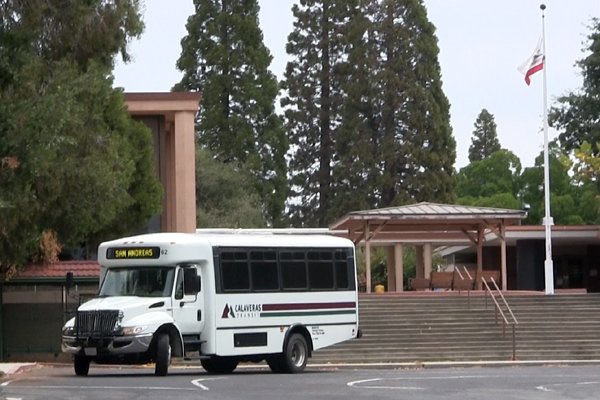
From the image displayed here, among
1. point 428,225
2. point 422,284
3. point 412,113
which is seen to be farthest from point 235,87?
point 422,284

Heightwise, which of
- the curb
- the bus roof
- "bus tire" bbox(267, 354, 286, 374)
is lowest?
the curb

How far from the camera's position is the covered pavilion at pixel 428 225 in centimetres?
4834

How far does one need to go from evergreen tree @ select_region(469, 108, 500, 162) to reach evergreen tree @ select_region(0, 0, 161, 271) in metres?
75.6

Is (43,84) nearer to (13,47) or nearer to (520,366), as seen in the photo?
(13,47)

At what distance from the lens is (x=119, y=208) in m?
39.4

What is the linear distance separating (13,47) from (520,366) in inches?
656

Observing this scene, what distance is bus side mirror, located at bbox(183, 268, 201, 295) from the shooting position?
28.2 m

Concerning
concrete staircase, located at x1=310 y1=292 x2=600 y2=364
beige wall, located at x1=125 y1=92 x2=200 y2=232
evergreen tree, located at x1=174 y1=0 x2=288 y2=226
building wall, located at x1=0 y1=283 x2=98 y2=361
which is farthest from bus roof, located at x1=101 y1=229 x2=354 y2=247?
evergreen tree, located at x1=174 y1=0 x2=288 y2=226

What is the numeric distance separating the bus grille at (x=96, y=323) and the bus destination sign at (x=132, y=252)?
1.49m

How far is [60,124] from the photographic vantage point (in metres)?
26.9

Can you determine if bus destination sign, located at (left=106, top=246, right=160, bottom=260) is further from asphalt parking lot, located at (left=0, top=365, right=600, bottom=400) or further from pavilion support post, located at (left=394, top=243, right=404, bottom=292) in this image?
pavilion support post, located at (left=394, top=243, right=404, bottom=292)

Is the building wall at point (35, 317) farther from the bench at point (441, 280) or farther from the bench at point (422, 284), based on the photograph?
the bench at point (422, 284)

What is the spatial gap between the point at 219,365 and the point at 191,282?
3493 millimetres

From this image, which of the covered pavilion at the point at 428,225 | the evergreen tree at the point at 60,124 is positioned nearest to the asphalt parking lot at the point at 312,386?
the evergreen tree at the point at 60,124
